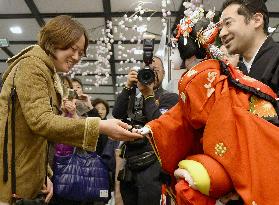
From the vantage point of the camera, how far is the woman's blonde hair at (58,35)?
193cm

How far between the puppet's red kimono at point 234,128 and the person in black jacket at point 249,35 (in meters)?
0.43

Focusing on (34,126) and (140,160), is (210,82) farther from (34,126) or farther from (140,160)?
(140,160)

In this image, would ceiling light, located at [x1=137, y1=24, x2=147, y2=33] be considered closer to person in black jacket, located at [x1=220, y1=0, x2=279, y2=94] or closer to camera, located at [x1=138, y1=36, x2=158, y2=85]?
camera, located at [x1=138, y1=36, x2=158, y2=85]

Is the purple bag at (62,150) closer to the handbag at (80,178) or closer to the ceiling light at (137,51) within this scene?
the handbag at (80,178)

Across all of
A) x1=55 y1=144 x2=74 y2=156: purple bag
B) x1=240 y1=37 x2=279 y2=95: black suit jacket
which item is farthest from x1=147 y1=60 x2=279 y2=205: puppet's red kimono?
x1=55 y1=144 x2=74 y2=156: purple bag

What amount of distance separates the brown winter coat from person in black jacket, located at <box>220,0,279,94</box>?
2.96 ft

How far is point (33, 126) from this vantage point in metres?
1.67

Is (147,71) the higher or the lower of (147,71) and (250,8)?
the lower

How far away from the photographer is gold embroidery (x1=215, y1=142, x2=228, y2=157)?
54.4 inches

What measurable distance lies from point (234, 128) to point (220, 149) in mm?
99

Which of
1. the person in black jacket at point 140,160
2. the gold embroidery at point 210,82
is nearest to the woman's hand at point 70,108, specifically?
the person in black jacket at point 140,160

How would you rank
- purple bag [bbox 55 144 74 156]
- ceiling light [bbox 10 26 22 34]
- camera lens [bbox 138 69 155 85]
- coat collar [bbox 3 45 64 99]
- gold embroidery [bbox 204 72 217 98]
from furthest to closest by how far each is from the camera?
ceiling light [bbox 10 26 22 34], purple bag [bbox 55 144 74 156], camera lens [bbox 138 69 155 85], coat collar [bbox 3 45 64 99], gold embroidery [bbox 204 72 217 98]

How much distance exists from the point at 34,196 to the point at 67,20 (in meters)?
0.94

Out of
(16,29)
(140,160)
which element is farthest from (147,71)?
(16,29)
